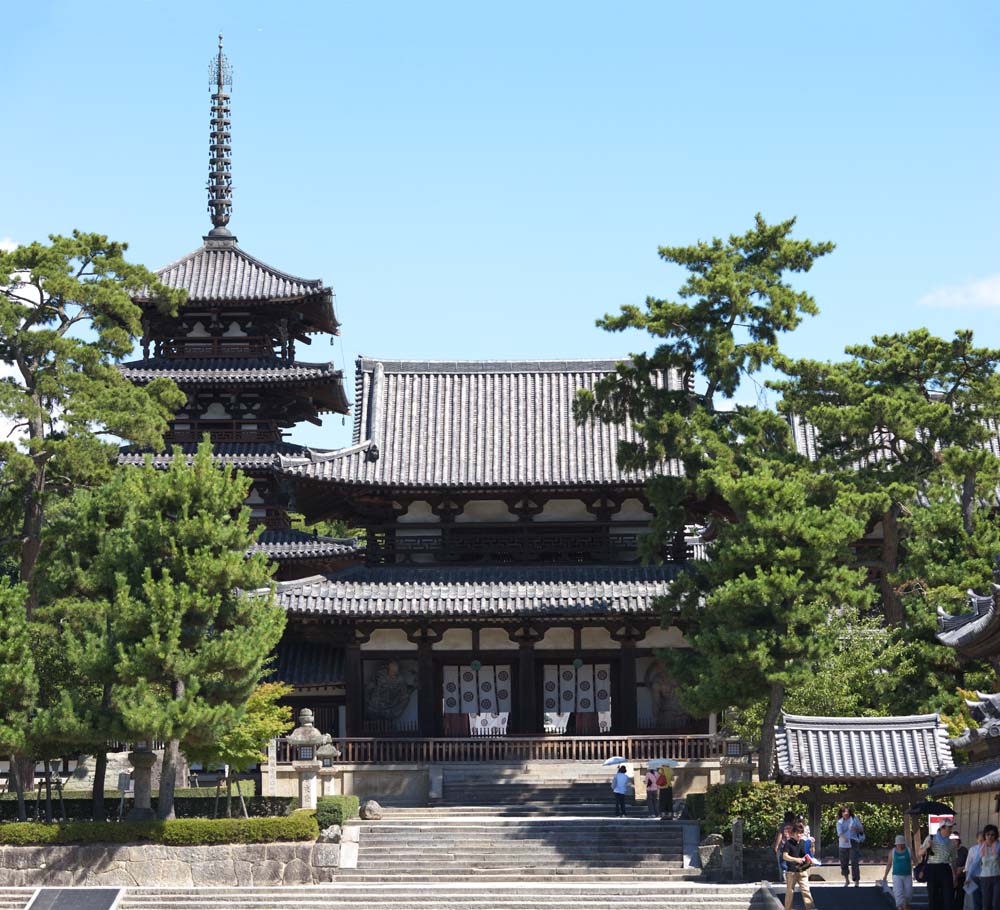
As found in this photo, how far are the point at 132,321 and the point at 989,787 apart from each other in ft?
88.6

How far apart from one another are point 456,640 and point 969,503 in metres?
14.4

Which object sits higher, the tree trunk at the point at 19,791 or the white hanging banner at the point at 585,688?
the white hanging banner at the point at 585,688

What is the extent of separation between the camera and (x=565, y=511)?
48.4 meters

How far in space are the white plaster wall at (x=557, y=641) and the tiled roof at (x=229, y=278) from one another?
12.9 metres

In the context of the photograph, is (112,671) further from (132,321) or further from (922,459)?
(922,459)

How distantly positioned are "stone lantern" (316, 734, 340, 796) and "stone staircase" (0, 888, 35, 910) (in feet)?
27.1

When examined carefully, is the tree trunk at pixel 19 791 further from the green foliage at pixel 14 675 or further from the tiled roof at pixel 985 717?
the tiled roof at pixel 985 717

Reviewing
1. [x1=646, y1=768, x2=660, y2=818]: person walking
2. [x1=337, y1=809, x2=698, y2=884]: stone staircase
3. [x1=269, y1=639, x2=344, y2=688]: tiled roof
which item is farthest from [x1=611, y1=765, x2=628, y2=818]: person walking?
[x1=269, y1=639, x2=344, y2=688]: tiled roof

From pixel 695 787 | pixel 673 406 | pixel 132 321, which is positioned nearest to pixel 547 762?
pixel 695 787

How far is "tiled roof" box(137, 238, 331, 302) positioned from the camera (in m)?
51.9

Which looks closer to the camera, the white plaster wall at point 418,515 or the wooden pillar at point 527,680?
the wooden pillar at point 527,680

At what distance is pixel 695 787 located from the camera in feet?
143

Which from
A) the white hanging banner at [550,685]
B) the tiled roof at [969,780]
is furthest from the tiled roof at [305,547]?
the tiled roof at [969,780]

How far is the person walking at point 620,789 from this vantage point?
39812 mm
